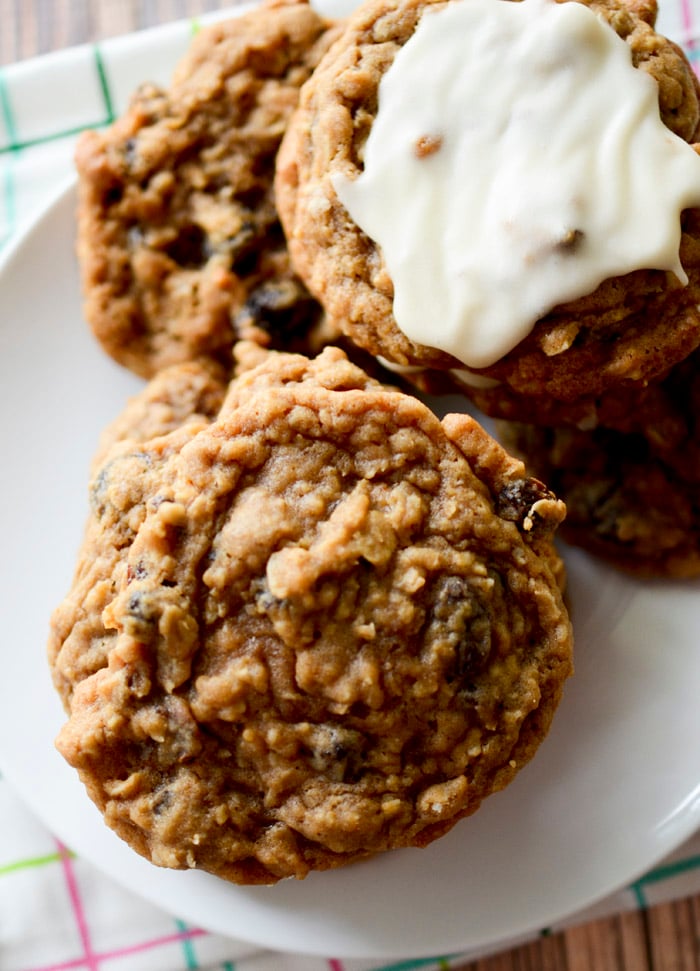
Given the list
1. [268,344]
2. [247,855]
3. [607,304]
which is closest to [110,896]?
[247,855]

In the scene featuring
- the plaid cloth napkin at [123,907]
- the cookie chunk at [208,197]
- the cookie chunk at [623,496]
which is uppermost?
the cookie chunk at [208,197]

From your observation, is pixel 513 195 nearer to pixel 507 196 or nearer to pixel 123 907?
pixel 507 196

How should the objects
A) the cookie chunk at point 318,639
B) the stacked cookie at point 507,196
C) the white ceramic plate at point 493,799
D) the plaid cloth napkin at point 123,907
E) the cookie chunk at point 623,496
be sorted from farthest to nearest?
the plaid cloth napkin at point 123,907
the cookie chunk at point 623,496
the white ceramic plate at point 493,799
the stacked cookie at point 507,196
the cookie chunk at point 318,639

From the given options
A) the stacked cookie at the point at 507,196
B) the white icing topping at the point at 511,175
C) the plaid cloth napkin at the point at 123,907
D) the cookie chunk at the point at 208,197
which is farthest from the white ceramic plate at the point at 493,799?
the white icing topping at the point at 511,175

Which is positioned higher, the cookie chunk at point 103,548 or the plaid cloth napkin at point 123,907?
the cookie chunk at point 103,548

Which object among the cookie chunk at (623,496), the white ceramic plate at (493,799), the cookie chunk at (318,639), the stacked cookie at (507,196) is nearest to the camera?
the cookie chunk at (318,639)

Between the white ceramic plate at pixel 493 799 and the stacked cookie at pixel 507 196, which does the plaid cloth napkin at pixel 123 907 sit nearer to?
the white ceramic plate at pixel 493 799

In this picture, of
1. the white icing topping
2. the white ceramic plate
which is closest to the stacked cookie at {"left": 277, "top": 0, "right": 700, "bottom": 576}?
the white icing topping

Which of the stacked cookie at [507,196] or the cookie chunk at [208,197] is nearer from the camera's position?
the stacked cookie at [507,196]
